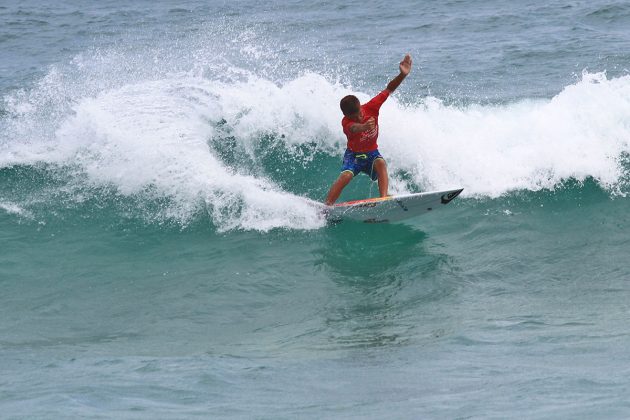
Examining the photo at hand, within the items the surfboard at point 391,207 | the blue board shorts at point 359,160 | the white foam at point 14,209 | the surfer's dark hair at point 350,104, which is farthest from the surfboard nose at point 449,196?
the white foam at point 14,209

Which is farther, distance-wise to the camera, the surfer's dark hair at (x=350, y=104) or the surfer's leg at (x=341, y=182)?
the surfer's leg at (x=341, y=182)

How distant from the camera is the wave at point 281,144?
10578 mm

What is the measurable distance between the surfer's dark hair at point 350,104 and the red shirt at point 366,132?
0.20 m

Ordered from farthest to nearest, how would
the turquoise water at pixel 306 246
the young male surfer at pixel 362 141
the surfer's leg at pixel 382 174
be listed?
1. the surfer's leg at pixel 382 174
2. the young male surfer at pixel 362 141
3. the turquoise water at pixel 306 246

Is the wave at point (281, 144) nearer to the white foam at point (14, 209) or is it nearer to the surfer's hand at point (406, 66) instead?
the white foam at point (14, 209)

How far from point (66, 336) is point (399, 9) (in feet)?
49.9

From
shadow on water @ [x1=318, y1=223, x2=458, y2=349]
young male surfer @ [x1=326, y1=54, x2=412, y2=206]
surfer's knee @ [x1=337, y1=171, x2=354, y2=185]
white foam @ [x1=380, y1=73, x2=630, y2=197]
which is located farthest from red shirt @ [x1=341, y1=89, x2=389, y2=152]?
white foam @ [x1=380, y1=73, x2=630, y2=197]

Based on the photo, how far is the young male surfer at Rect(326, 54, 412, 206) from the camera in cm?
915

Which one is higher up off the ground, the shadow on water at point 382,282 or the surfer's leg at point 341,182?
the surfer's leg at point 341,182

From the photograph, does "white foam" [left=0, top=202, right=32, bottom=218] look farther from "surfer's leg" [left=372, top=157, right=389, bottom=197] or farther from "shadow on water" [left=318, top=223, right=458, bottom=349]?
"surfer's leg" [left=372, top=157, right=389, bottom=197]

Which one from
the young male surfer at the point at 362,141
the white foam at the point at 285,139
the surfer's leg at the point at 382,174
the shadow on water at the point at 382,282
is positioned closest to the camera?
the shadow on water at the point at 382,282

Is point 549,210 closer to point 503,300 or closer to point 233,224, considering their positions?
point 503,300

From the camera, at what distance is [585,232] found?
31.5 feet

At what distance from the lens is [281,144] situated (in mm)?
12023
